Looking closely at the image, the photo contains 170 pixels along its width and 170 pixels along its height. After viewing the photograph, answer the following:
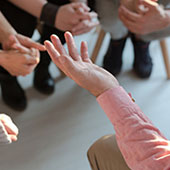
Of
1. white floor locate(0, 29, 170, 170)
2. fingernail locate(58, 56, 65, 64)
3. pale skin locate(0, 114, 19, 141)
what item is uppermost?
fingernail locate(58, 56, 65, 64)

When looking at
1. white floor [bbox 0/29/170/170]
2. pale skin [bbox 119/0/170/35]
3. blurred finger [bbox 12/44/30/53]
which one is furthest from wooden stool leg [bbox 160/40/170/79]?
blurred finger [bbox 12/44/30/53]

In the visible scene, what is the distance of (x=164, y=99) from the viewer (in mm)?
1246

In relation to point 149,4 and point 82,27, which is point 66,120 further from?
point 149,4

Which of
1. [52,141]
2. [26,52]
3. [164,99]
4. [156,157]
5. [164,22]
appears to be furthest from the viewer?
[164,99]

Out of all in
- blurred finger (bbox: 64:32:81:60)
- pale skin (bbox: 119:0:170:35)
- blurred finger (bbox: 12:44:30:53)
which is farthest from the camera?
pale skin (bbox: 119:0:170:35)

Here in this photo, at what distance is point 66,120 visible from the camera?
3.89 feet

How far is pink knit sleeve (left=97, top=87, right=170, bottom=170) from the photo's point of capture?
510mm

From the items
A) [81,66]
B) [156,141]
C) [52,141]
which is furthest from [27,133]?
[156,141]

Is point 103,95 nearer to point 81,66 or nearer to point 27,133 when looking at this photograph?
point 81,66

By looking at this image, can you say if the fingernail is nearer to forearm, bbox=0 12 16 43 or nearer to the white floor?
forearm, bbox=0 12 16 43

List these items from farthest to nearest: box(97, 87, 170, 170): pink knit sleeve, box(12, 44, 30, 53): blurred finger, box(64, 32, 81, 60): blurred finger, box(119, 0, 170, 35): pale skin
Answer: box(119, 0, 170, 35): pale skin < box(12, 44, 30, 53): blurred finger < box(64, 32, 81, 60): blurred finger < box(97, 87, 170, 170): pink knit sleeve

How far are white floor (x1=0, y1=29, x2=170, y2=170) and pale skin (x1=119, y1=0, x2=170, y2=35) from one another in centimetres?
37

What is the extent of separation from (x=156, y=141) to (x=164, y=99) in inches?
30.0

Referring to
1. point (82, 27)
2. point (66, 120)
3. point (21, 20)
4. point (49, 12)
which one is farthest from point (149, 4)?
point (66, 120)
